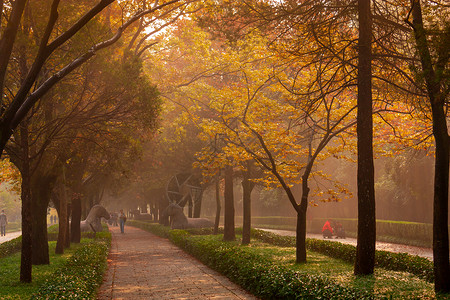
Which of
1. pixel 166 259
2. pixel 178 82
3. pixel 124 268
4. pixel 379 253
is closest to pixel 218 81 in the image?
pixel 178 82

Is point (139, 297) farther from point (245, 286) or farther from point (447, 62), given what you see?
point (447, 62)

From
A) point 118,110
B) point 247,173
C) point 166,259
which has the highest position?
point 118,110

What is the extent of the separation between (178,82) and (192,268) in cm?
1068

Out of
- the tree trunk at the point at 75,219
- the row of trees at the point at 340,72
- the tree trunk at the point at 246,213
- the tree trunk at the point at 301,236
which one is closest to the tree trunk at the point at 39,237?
the row of trees at the point at 340,72

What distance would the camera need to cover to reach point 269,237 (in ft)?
72.6

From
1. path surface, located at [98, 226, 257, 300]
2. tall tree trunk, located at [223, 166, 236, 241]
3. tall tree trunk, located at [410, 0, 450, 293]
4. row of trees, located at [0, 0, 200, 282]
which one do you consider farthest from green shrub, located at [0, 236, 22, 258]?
tall tree trunk, located at [410, 0, 450, 293]

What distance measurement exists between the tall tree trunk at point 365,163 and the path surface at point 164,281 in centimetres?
270

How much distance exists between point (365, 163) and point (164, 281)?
6275mm

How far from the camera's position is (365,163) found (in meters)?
10.6

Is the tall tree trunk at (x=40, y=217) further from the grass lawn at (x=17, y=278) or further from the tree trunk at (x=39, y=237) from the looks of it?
the grass lawn at (x=17, y=278)

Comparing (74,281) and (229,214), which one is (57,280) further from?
(229,214)

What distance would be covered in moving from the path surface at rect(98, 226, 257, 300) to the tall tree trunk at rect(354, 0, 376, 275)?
106 inches

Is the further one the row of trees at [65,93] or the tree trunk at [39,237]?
the tree trunk at [39,237]

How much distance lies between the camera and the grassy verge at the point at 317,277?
7.59m
